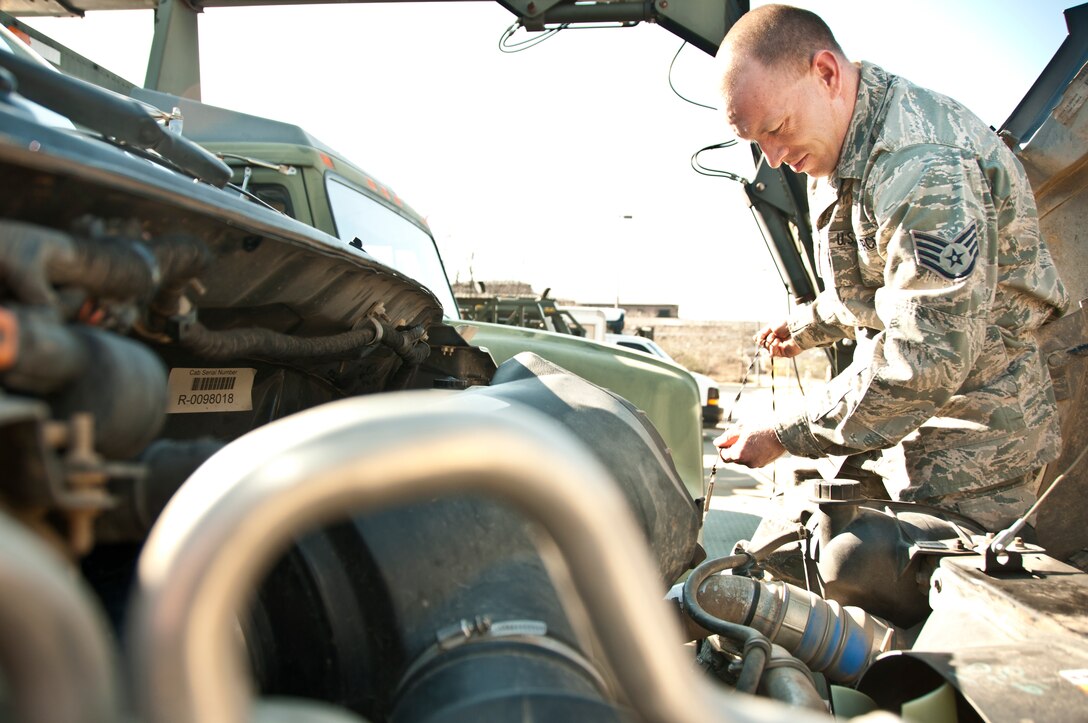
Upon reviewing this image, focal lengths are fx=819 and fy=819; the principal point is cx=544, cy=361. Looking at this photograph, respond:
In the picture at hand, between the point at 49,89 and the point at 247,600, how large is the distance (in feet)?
2.68

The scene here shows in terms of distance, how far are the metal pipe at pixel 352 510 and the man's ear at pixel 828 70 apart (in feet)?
6.91

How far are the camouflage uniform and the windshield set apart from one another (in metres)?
2.08

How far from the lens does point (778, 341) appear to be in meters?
3.24

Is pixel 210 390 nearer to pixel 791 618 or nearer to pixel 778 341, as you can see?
pixel 791 618

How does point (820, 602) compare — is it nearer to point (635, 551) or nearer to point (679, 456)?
point (635, 551)

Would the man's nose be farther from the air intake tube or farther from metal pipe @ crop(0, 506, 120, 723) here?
metal pipe @ crop(0, 506, 120, 723)

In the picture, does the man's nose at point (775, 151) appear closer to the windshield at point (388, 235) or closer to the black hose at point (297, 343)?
the black hose at point (297, 343)

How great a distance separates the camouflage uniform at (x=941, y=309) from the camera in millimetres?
2125

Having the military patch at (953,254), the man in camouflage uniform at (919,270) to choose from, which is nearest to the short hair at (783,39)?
the man in camouflage uniform at (919,270)

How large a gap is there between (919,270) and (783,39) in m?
0.78

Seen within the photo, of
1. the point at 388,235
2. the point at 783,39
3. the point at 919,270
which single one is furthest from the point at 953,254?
the point at 388,235

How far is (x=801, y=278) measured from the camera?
5.02m

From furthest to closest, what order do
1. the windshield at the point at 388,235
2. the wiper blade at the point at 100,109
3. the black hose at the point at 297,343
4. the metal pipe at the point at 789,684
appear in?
the windshield at the point at 388,235, the metal pipe at the point at 789,684, the wiper blade at the point at 100,109, the black hose at the point at 297,343

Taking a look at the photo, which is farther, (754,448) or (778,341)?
(778,341)
